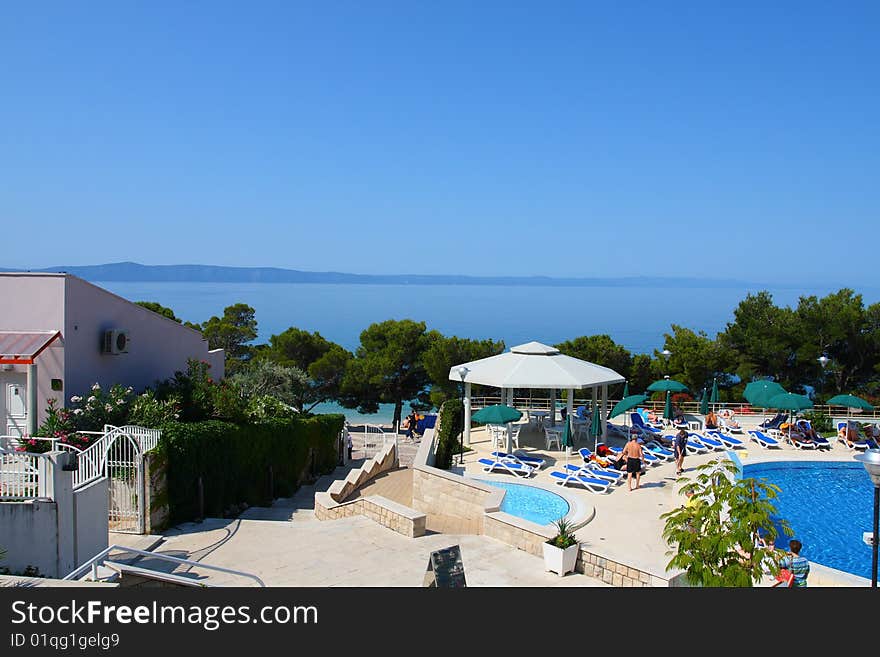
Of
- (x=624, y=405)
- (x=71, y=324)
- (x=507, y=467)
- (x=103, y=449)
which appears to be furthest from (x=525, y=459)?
(x=71, y=324)

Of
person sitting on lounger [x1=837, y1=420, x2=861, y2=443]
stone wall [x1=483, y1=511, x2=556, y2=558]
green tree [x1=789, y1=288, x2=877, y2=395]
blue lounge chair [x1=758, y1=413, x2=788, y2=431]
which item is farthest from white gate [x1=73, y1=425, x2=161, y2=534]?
green tree [x1=789, y1=288, x2=877, y2=395]

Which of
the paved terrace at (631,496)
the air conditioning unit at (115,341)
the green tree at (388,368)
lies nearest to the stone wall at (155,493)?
the air conditioning unit at (115,341)

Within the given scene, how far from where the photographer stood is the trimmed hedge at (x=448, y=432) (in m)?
18.1

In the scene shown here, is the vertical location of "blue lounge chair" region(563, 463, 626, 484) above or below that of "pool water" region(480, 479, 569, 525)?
above

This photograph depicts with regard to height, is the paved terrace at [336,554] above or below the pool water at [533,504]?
above

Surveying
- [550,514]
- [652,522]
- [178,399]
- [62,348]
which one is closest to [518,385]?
[550,514]

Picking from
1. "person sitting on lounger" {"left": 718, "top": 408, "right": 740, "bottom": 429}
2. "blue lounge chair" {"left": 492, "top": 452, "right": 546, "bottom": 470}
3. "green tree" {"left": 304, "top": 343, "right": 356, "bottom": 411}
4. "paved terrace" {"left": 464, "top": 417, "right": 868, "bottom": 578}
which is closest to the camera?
"paved terrace" {"left": 464, "top": 417, "right": 868, "bottom": 578}

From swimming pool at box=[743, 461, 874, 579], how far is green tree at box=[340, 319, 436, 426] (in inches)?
825

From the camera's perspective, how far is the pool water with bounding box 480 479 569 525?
1430 cm

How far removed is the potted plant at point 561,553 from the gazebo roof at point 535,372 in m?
8.66

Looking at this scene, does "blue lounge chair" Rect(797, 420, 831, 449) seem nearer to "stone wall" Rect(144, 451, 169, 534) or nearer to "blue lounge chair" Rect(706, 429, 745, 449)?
"blue lounge chair" Rect(706, 429, 745, 449)

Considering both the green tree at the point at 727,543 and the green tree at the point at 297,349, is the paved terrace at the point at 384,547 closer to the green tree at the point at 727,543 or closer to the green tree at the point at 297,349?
the green tree at the point at 727,543

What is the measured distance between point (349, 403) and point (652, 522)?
1023 inches
